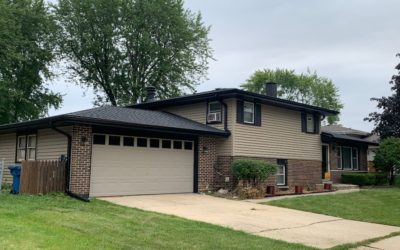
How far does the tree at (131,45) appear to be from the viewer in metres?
34.8

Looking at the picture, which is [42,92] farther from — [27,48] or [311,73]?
[311,73]

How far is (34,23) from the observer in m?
33.4

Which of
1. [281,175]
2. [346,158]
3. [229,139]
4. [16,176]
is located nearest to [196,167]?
[229,139]

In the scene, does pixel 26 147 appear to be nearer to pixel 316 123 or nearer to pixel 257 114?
pixel 257 114

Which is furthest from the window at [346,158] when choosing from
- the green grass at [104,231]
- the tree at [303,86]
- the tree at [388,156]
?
the tree at [303,86]

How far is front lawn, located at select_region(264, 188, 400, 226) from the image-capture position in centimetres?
1288

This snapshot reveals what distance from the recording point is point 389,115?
1164 inches

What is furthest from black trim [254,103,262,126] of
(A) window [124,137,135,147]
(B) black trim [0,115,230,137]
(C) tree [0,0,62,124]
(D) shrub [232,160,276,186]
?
(C) tree [0,0,62,124]

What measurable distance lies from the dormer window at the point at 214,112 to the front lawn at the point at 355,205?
16.5ft

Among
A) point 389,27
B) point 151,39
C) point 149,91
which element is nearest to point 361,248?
point 389,27

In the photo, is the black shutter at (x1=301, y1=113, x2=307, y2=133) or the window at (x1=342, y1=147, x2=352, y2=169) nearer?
the black shutter at (x1=301, y1=113, x2=307, y2=133)

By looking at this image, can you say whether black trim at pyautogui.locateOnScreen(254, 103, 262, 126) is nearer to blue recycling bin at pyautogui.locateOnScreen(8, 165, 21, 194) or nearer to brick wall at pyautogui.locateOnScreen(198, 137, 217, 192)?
brick wall at pyautogui.locateOnScreen(198, 137, 217, 192)

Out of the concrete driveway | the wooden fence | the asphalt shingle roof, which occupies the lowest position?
the concrete driveway

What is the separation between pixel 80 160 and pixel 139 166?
246 centimetres
